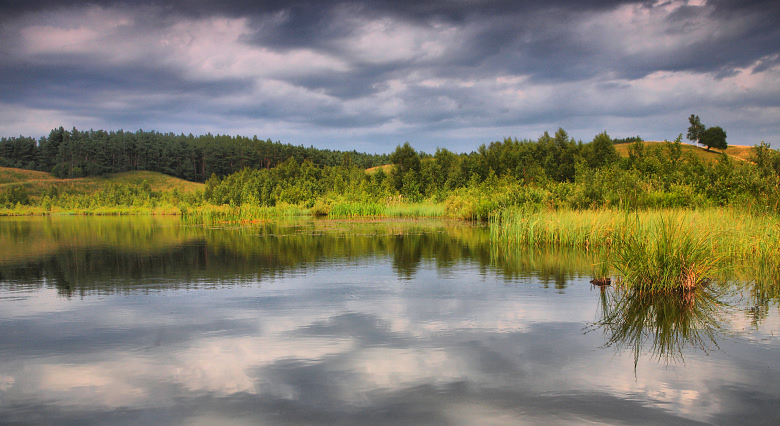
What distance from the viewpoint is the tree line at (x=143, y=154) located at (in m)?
110

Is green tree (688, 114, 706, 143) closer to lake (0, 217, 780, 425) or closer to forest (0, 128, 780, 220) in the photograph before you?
forest (0, 128, 780, 220)

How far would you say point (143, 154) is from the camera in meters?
119

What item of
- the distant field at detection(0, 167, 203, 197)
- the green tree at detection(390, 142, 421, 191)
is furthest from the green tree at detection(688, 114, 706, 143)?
the distant field at detection(0, 167, 203, 197)

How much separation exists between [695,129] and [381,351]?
118 m

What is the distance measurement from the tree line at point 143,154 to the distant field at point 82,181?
7885 millimetres

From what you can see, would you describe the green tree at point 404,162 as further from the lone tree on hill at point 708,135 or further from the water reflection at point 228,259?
the lone tree on hill at point 708,135

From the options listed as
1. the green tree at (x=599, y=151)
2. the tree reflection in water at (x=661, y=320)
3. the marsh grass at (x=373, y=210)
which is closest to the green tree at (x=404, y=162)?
the marsh grass at (x=373, y=210)

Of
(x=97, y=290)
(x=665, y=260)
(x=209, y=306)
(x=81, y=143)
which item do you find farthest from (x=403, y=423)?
(x=81, y=143)

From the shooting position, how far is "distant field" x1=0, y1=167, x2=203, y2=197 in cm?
8590

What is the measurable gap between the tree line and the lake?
104 m

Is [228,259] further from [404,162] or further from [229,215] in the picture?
[404,162]

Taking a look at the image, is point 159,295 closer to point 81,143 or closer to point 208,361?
point 208,361

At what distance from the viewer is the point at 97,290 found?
1001 centimetres

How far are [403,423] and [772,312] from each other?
676cm
